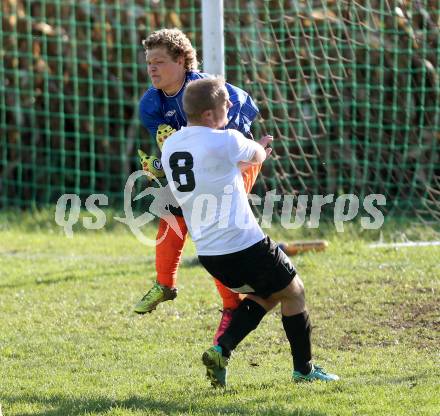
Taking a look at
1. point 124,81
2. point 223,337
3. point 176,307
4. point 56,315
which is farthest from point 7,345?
point 124,81

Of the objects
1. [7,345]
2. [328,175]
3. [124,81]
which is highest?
[124,81]

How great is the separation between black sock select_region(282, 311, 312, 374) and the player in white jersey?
20 cm

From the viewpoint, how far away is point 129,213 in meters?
11.3

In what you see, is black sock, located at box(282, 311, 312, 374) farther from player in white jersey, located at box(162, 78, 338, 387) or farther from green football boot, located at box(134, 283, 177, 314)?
green football boot, located at box(134, 283, 177, 314)

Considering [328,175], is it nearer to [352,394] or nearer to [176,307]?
[176,307]

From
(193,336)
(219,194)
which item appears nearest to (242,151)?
(219,194)

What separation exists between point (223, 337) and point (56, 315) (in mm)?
2503

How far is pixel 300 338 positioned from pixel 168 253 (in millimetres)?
1066

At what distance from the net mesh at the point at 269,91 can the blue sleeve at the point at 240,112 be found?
385cm

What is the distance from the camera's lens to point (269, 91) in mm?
10898

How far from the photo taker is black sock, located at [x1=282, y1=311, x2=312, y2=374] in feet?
17.2

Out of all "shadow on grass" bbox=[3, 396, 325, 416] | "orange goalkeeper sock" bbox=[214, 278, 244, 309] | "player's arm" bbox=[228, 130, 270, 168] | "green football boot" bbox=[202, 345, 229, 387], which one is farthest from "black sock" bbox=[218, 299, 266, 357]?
"player's arm" bbox=[228, 130, 270, 168]

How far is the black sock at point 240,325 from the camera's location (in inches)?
205

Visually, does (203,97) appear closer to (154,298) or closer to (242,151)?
(242,151)
